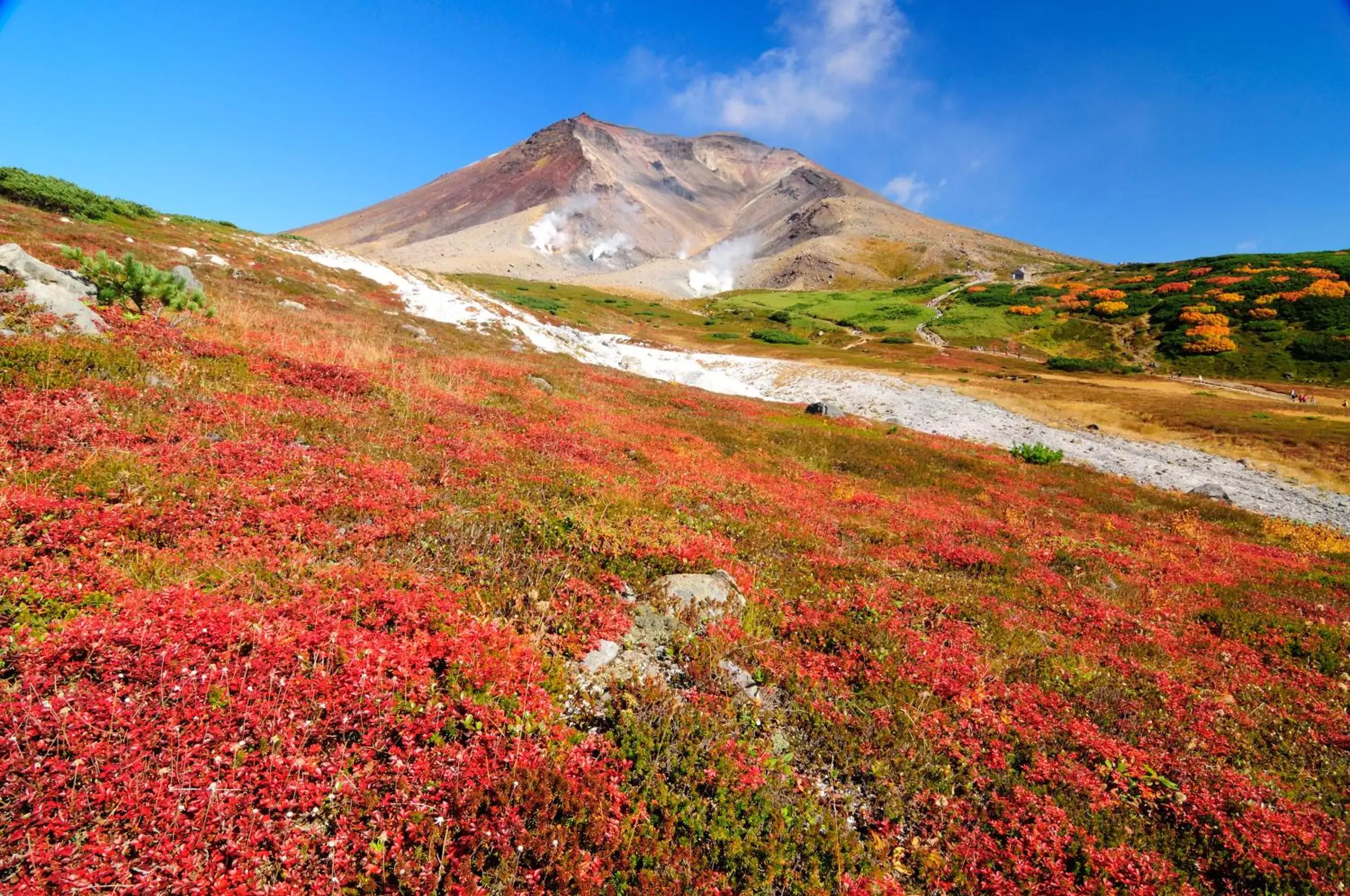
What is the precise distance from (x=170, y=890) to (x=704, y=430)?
18.9 m

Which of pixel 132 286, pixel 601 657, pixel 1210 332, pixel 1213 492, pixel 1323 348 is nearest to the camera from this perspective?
pixel 601 657

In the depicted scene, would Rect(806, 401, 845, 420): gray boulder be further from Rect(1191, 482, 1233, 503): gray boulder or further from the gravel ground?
Rect(1191, 482, 1233, 503): gray boulder

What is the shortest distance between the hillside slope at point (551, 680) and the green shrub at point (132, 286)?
2.90 meters

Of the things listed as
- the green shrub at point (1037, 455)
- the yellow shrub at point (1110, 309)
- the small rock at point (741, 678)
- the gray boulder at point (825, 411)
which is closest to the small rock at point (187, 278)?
the small rock at point (741, 678)

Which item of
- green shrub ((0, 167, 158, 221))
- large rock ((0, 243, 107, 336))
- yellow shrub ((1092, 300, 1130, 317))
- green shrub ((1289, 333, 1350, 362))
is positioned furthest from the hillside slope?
yellow shrub ((1092, 300, 1130, 317))

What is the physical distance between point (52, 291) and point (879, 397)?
154ft

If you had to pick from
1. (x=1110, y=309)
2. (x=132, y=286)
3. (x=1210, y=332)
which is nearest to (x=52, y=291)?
(x=132, y=286)

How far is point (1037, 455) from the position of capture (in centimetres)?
2653

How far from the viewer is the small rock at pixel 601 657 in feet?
20.7

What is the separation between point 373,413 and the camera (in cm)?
1244

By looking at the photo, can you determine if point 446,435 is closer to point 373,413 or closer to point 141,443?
point 373,413

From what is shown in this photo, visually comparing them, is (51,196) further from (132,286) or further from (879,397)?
(879,397)

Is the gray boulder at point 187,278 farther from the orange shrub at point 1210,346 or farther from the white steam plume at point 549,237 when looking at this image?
the white steam plume at point 549,237

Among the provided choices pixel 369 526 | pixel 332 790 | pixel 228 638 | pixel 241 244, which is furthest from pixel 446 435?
pixel 241 244
